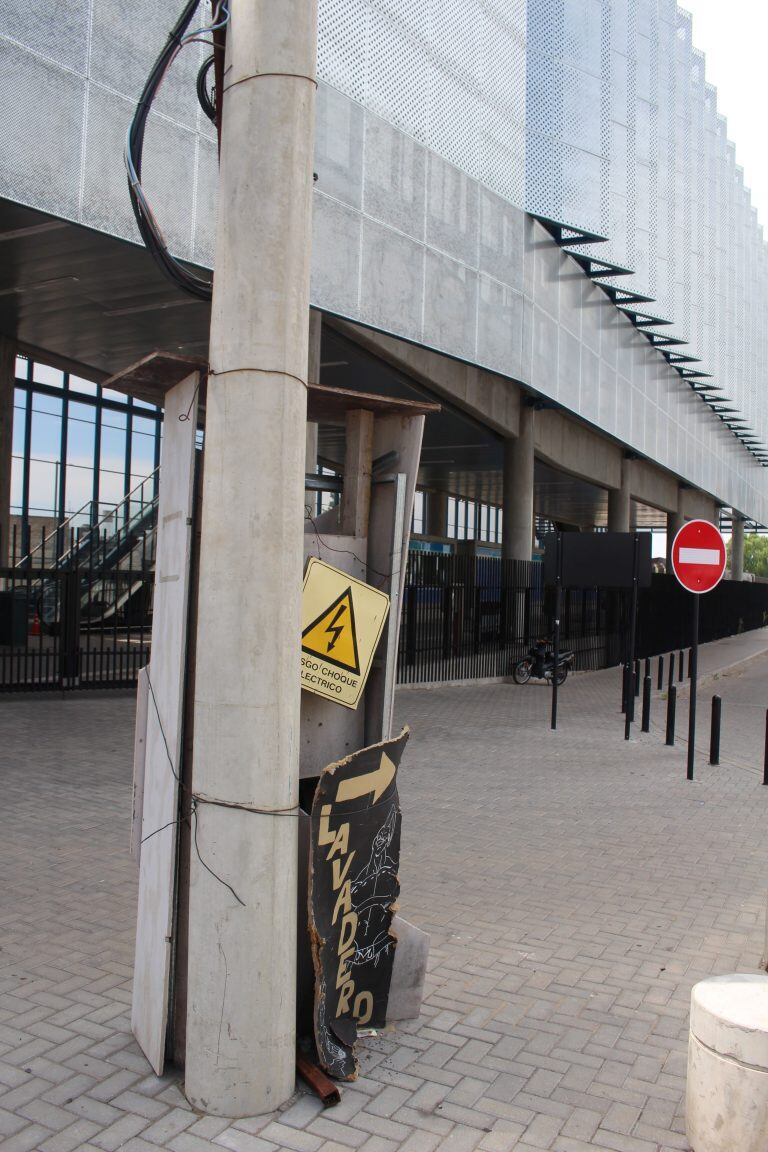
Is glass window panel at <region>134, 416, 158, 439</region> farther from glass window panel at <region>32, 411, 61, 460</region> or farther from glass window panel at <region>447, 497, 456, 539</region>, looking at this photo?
glass window panel at <region>447, 497, 456, 539</region>

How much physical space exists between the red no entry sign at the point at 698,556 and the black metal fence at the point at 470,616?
27.1 ft

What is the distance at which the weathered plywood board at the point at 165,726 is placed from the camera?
12.3ft

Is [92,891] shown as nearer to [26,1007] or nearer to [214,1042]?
[26,1007]

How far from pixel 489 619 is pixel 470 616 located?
2.95ft

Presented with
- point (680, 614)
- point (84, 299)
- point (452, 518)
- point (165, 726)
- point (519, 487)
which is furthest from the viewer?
point (452, 518)

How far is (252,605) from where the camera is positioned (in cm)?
345

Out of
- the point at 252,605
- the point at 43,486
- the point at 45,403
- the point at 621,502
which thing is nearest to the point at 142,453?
the point at 45,403

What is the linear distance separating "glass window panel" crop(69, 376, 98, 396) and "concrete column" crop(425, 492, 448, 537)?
19764 mm

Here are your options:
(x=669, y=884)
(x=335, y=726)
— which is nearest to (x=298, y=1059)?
(x=335, y=726)

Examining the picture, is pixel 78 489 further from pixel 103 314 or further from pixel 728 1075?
pixel 728 1075

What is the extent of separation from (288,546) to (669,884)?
4.43 m

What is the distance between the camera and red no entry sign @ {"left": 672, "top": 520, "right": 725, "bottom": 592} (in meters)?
10.6

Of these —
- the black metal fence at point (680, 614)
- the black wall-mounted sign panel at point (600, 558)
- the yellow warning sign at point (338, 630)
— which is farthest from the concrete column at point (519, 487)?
the yellow warning sign at point (338, 630)

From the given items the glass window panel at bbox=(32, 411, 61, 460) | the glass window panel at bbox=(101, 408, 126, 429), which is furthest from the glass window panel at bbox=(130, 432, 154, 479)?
the glass window panel at bbox=(32, 411, 61, 460)
